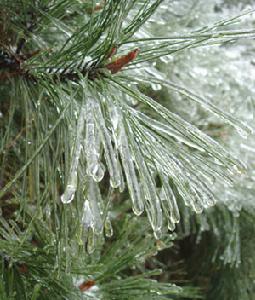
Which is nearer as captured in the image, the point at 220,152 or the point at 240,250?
the point at 220,152

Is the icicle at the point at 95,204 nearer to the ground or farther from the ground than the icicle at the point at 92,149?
nearer to the ground

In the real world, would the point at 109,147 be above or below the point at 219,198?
below

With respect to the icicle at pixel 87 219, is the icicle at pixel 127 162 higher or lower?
higher

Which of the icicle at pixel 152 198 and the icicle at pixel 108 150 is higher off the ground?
the icicle at pixel 108 150

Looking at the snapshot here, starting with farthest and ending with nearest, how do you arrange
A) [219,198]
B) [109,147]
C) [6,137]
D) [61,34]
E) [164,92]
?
[164,92], [219,198], [61,34], [6,137], [109,147]

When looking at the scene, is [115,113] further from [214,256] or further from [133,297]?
[214,256]

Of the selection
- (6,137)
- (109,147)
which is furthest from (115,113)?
(6,137)
